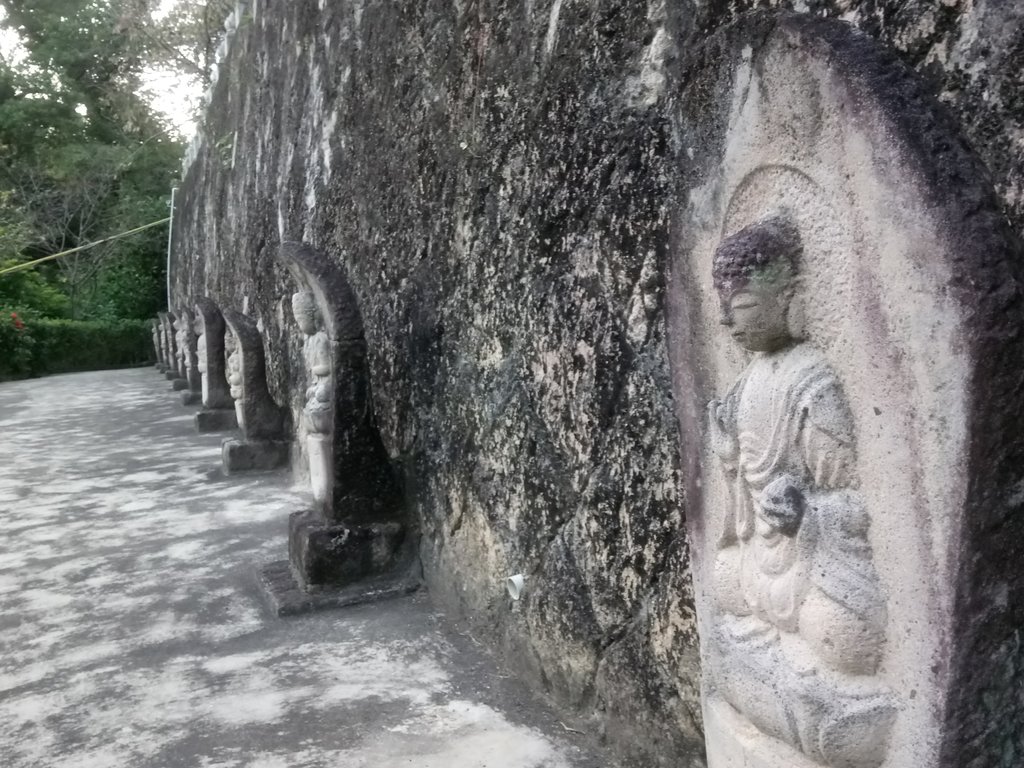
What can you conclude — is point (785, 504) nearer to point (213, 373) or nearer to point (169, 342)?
point (213, 373)

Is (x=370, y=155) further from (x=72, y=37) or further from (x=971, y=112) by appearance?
(x=72, y=37)

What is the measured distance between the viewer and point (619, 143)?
7.95 ft

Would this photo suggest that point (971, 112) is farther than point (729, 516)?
No

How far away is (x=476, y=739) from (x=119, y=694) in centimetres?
124

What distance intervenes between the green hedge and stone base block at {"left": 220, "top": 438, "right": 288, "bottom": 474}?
42.3ft

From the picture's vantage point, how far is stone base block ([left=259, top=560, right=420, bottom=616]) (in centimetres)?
370

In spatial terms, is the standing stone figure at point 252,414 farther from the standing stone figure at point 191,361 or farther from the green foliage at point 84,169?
the green foliage at point 84,169

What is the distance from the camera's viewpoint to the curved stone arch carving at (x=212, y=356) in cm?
820

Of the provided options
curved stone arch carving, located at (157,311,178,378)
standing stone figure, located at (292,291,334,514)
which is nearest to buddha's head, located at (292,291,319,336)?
standing stone figure, located at (292,291,334,514)

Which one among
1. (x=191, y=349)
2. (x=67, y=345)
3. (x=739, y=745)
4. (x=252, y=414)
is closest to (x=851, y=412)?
(x=739, y=745)

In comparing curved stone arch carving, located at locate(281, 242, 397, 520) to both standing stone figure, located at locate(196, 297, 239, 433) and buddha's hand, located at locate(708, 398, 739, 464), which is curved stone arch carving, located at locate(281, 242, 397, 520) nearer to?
buddha's hand, located at locate(708, 398, 739, 464)

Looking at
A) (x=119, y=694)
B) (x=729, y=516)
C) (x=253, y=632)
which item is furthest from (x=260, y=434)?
(x=729, y=516)

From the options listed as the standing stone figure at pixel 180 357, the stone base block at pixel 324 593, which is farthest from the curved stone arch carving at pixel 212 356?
the stone base block at pixel 324 593

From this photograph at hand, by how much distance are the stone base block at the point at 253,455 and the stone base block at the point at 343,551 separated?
2.67 metres
